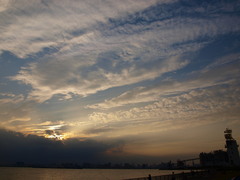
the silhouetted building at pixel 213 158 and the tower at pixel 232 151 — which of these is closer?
the tower at pixel 232 151

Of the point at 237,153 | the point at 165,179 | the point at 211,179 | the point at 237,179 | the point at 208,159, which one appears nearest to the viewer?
the point at 237,179

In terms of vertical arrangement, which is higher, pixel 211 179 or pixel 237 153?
pixel 237 153

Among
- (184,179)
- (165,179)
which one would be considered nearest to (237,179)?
(165,179)

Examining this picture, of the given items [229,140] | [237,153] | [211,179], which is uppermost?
[229,140]

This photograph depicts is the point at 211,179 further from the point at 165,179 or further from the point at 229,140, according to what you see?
the point at 229,140

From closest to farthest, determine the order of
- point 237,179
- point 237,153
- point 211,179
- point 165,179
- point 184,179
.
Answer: point 237,179 < point 165,179 < point 184,179 < point 211,179 < point 237,153

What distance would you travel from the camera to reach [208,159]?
169m

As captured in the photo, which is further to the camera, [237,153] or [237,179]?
[237,153]

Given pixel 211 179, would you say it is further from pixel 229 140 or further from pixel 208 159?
pixel 208 159

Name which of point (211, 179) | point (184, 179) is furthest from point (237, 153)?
point (184, 179)

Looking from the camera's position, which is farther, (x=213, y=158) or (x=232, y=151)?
(x=213, y=158)

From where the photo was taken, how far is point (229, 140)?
9900cm

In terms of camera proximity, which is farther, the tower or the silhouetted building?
the silhouetted building

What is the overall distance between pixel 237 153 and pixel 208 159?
79895mm
